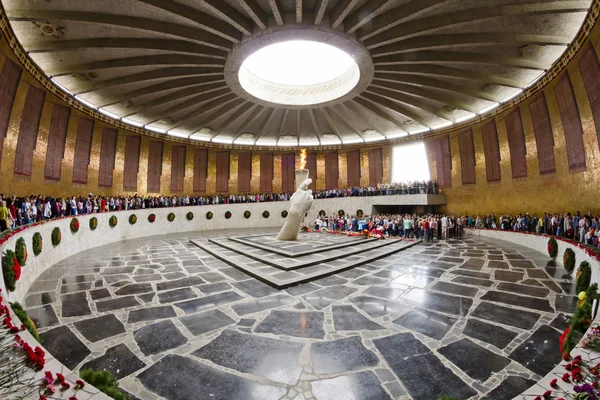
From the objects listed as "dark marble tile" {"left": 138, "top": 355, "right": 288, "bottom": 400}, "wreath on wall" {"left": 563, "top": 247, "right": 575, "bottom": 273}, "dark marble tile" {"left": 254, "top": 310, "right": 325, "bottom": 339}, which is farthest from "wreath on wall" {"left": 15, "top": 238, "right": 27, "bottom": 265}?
"wreath on wall" {"left": 563, "top": 247, "right": 575, "bottom": 273}

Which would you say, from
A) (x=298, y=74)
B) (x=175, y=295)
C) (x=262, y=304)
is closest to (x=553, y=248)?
(x=262, y=304)

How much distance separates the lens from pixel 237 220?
2166 centimetres

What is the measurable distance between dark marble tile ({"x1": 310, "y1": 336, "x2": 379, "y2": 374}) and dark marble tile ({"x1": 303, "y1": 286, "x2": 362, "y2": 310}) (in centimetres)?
116

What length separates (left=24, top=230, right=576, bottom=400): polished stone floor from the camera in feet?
8.11

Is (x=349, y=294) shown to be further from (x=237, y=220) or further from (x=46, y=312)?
(x=237, y=220)

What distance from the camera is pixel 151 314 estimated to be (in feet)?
13.2

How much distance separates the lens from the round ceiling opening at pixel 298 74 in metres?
17.7

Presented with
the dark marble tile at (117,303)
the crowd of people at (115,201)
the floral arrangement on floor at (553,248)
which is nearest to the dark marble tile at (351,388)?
the dark marble tile at (117,303)

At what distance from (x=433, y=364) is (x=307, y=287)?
2.99 metres

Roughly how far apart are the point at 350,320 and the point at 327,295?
1136 mm

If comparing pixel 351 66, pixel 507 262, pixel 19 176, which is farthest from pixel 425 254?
pixel 19 176

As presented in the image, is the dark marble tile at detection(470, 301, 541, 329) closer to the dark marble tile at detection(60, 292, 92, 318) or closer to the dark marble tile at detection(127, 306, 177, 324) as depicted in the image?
the dark marble tile at detection(127, 306, 177, 324)

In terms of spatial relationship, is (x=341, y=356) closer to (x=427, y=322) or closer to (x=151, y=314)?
(x=427, y=322)

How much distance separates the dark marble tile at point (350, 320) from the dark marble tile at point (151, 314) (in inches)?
98.5
